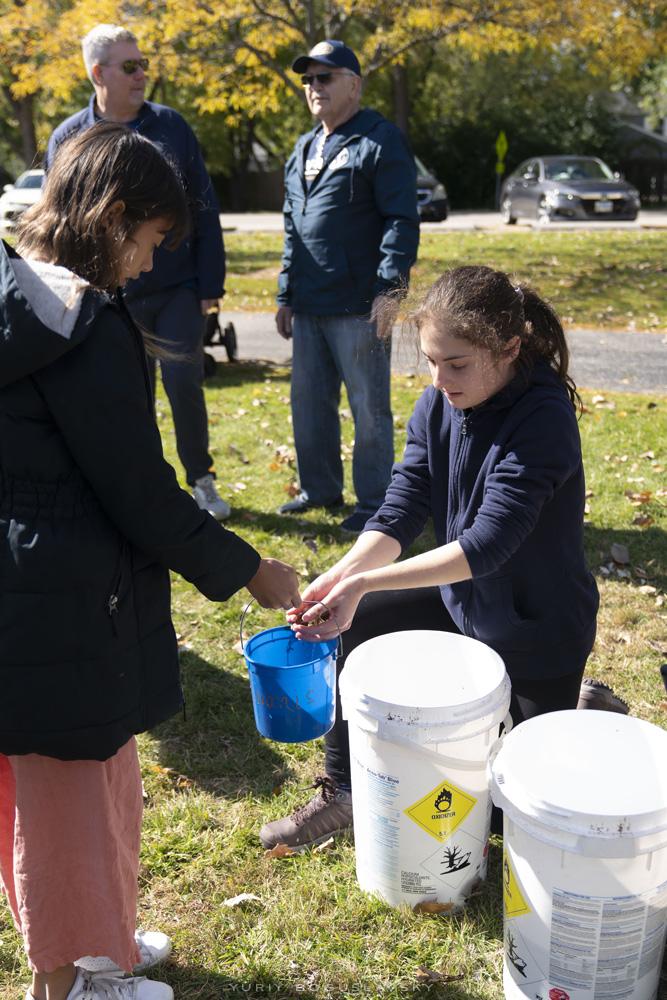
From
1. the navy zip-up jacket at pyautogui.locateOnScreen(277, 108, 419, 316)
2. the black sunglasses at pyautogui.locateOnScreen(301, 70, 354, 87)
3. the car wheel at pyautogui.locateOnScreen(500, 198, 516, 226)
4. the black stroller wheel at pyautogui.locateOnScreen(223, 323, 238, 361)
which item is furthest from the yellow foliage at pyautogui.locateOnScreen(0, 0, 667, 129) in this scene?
the navy zip-up jacket at pyautogui.locateOnScreen(277, 108, 419, 316)

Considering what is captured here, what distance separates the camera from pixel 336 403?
4891 mm

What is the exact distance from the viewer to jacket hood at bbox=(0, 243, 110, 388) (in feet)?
4.95

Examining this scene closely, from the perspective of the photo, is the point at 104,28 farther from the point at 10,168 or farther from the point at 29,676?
the point at 10,168

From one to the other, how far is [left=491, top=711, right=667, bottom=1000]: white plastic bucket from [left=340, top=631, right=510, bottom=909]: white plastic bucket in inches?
5.1

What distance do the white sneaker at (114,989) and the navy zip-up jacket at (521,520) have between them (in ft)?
3.91

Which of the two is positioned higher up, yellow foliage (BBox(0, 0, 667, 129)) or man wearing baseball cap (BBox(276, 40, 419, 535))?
yellow foliage (BBox(0, 0, 667, 129))

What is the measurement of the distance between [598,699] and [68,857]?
1723 millimetres

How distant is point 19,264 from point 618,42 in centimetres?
1422

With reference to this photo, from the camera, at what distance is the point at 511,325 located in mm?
2289

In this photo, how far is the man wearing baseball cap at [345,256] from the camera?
4.36 meters

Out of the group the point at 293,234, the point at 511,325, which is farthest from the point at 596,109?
the point at 511,325

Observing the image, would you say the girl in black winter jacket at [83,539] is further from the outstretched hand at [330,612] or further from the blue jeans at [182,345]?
the blue jeans at [182,345]

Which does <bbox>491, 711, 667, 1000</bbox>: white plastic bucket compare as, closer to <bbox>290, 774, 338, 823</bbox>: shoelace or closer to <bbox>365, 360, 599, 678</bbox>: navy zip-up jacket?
<bbox>365, 360, 599, 678</bbox>: navy zip-up jacket

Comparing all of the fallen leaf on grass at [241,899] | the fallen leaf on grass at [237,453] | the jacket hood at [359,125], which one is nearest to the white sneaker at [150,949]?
the fallen leaf on grass at [241,899]
